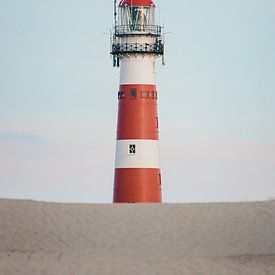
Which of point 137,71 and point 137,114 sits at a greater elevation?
point 137,71

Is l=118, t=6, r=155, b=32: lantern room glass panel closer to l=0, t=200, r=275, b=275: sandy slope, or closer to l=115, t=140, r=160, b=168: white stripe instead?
l=115, t=140, r=160, b=168: white stripe

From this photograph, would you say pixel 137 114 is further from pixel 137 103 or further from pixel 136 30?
pixel 136 30

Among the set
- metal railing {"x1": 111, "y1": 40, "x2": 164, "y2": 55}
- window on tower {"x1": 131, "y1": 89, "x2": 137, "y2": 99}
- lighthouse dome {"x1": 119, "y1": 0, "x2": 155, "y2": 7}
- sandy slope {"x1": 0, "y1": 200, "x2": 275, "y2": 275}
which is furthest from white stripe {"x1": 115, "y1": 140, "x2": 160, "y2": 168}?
sandy slope {"x1": 0, "y1": 200, "x2": 275, "y2": 275}

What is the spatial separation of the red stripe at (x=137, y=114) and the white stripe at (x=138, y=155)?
25 centimetres

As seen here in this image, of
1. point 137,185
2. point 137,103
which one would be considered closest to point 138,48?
point 137,103

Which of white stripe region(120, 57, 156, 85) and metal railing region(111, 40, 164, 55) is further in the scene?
metal railing region(111, 40, 164, 55)

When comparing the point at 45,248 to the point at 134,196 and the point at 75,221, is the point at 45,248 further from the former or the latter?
the point at 134,196

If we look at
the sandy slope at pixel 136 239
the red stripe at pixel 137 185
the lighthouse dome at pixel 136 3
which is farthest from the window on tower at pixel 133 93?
the sandy slope at pixel 136 239

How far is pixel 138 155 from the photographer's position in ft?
160

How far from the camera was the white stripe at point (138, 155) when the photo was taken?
4881cm


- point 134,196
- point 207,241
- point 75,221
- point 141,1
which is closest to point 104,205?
point 75,221

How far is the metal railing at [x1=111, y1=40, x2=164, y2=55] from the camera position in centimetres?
5000

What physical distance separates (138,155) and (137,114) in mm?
1741

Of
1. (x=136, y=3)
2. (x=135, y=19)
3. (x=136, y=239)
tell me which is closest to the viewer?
A: (x=136, y=239)
